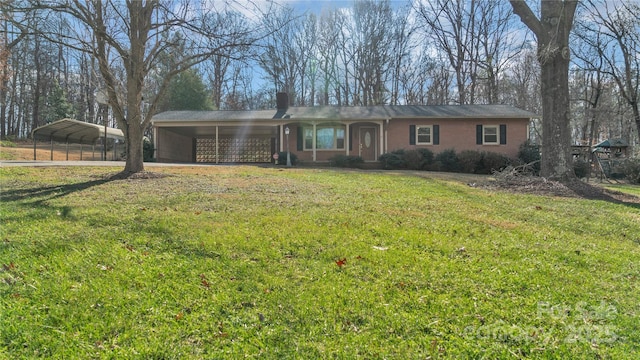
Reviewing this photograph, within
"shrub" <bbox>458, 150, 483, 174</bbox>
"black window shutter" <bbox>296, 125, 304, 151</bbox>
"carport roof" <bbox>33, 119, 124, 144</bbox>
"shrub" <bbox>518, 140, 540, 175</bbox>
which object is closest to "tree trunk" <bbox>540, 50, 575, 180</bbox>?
"shrub" <bbox>458, 150, 483, 174</bbox>

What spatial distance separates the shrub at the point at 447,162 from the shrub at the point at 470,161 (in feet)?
0.71

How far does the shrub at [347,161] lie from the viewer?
17.5 m

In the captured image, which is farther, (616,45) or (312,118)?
(616,45)

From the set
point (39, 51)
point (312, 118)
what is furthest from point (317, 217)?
point (39, 51)

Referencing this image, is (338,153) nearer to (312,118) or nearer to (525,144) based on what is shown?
(312,118)

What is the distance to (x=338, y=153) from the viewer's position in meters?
19.4

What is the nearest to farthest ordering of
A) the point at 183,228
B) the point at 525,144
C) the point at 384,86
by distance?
the point at 183,228
the point at 525,144
the point at 384,86

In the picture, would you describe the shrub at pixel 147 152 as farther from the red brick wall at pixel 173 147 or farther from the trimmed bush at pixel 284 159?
the trimmed bush at pixel 284 159

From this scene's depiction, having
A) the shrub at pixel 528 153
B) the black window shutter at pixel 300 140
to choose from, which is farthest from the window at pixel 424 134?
the black window shutter at pixel 300 140

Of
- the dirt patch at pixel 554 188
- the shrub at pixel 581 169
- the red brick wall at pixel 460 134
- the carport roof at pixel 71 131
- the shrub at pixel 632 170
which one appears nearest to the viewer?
the dirt patch at pixel 554 188

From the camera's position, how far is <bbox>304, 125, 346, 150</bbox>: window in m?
19.6

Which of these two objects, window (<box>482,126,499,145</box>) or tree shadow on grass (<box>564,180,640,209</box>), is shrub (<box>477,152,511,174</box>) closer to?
window (<box>482,126,499,145</box>)

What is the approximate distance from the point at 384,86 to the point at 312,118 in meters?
14.4

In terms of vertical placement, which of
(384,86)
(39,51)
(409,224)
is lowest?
(409,224)
